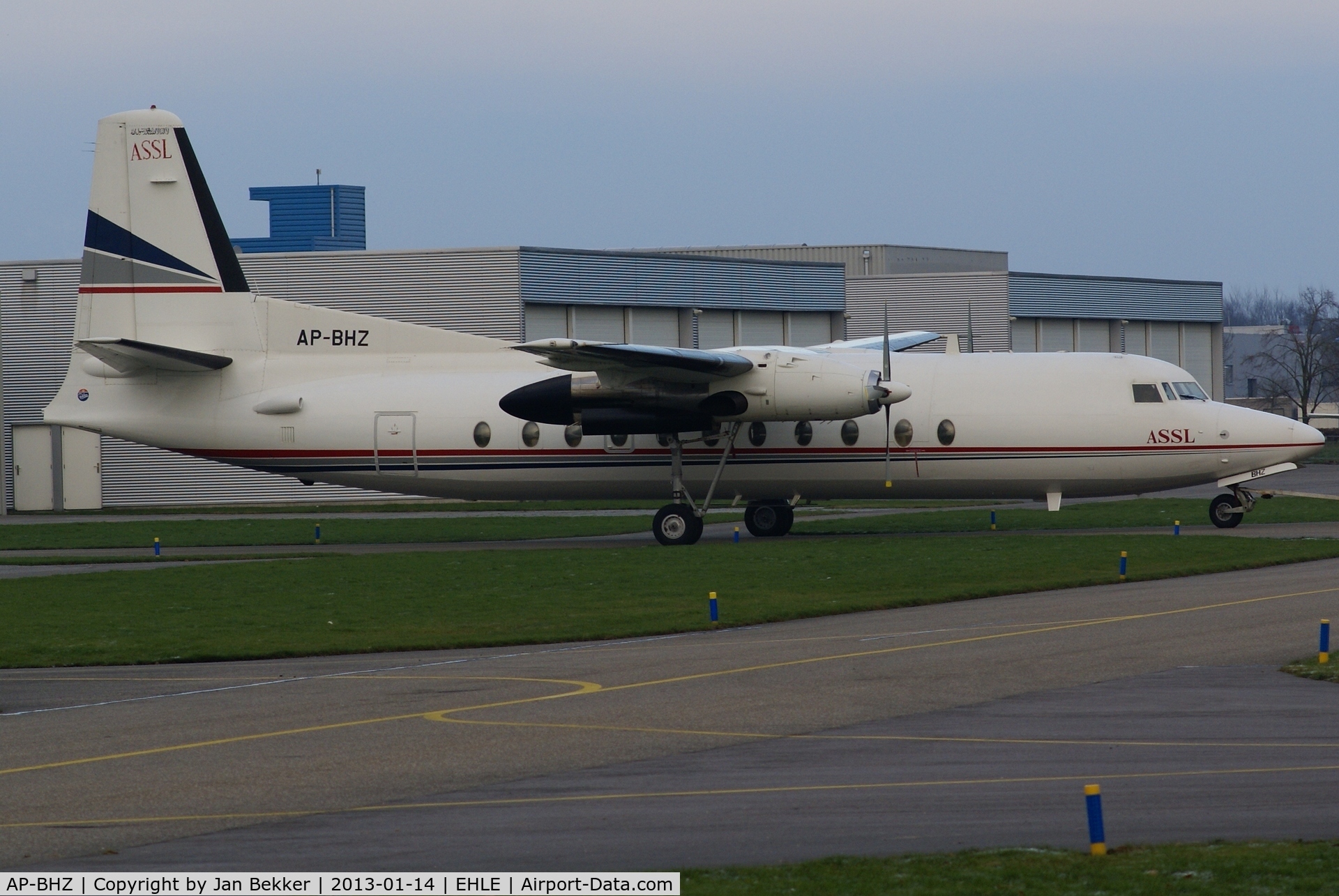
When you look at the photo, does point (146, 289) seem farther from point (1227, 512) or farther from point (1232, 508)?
point (1232, 508)

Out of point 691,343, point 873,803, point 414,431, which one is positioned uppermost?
point 691,343

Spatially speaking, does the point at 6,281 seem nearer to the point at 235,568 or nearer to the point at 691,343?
the point at 691,343

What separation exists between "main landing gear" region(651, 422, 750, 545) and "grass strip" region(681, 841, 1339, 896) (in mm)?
22700

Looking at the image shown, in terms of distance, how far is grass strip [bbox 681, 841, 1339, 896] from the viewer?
27.2 feet

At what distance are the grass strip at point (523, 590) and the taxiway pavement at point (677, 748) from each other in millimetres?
1410

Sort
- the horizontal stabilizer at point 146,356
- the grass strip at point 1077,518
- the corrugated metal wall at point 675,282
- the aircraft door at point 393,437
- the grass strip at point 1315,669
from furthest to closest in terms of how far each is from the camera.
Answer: the corrugated metal wall at point 675,282 → the grass strip at point 1077,518 → the aircraft door at point 393,437 → the horizontal stabilizer at point 146,356 → the grass strip at point 1315,669

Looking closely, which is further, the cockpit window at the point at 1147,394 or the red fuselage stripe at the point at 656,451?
the cockpit window at the point at 1147,394

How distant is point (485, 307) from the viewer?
171 ft

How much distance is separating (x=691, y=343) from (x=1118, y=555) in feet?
102

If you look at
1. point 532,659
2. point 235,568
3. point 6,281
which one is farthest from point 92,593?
point 6,281

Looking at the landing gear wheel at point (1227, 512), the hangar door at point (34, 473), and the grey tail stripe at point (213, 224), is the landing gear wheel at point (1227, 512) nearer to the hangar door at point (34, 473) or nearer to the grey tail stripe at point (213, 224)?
the grey tail stripe at point (213, 224)

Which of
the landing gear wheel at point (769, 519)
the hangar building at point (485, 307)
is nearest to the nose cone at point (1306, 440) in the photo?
the landing gear wheel at point (769, 519)

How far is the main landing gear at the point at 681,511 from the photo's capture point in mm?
31703

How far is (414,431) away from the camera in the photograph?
32.4m
